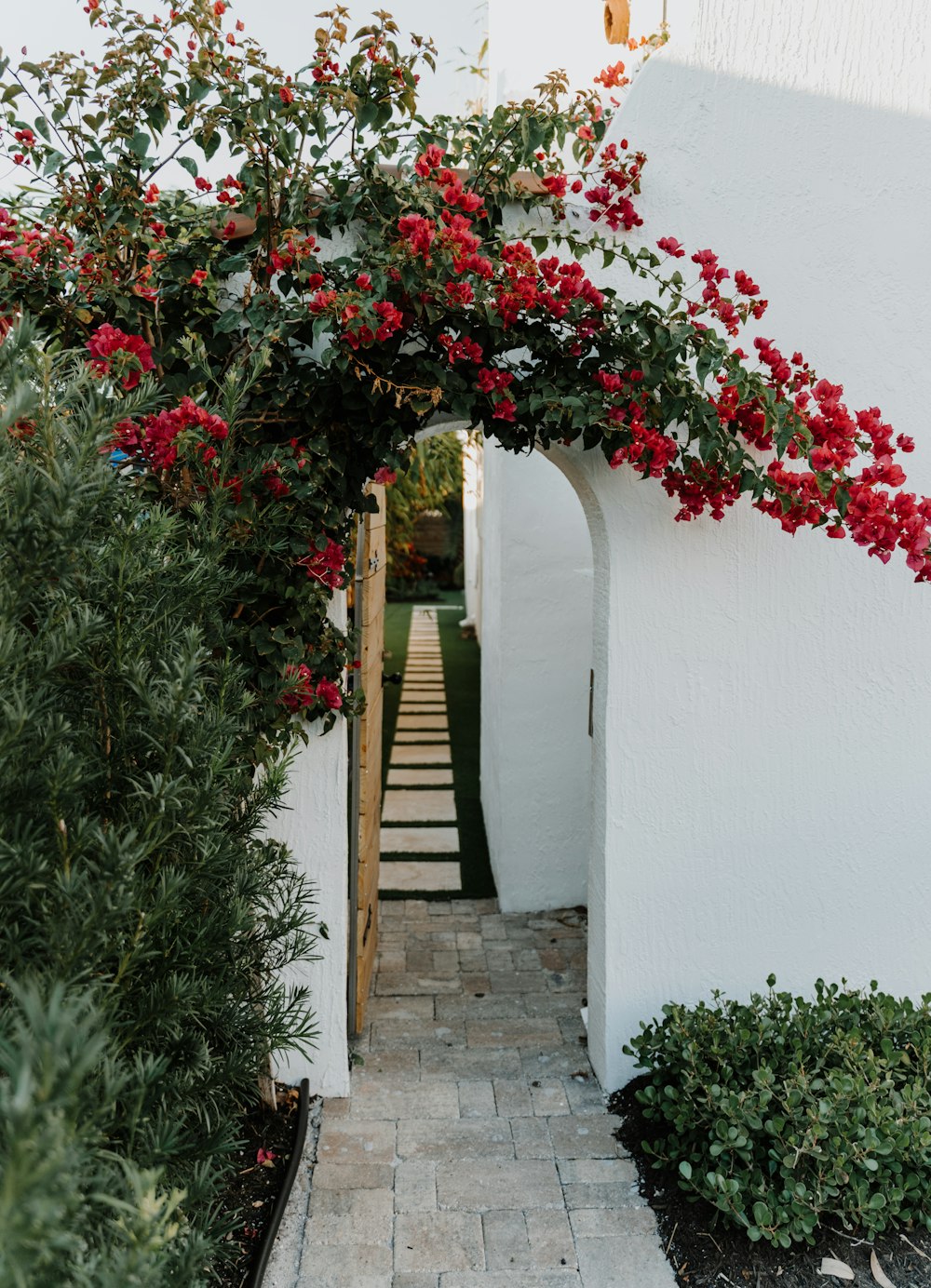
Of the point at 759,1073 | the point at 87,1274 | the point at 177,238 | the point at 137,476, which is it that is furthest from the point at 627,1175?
the point at 177,238

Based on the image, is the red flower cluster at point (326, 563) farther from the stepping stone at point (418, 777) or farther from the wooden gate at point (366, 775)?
the stepping stone at point (418, 777)

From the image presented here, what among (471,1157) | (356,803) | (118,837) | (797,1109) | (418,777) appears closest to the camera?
(118,837)

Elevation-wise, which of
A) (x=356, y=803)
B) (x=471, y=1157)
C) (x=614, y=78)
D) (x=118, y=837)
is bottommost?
(x=471, y=1157)

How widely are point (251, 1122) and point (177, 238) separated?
2.90 m

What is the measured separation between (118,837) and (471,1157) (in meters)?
2.02

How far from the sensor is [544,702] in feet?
17.8

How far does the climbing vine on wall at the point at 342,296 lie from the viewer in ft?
9.50

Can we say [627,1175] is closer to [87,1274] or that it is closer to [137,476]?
[87,1274]

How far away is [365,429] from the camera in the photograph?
3.13 meters

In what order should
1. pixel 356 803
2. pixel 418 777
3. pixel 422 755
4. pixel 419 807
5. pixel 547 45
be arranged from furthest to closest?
1. pixel 422 755
2. pixel 418 777
3. pixel 419 807
4. pixel 547 45
5. pixel 356 803

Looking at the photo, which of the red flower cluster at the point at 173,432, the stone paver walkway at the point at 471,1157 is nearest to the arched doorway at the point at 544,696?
the stone paver walkway at the point at 471,1157

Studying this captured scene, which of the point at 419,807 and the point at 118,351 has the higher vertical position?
the point at 118,351

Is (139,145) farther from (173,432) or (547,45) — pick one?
(547,45)

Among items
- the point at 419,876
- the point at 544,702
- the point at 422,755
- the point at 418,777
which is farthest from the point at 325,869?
the point at 422,755
